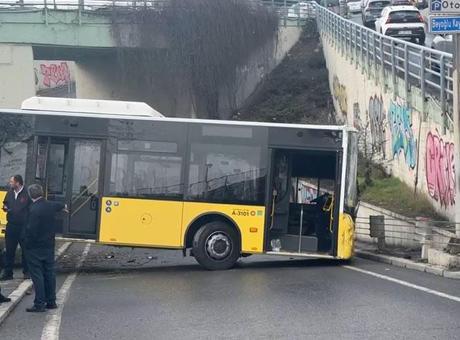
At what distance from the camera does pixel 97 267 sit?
1841 centimetres

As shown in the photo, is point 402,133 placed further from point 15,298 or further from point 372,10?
point 372,10

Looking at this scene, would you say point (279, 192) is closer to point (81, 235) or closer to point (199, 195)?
point (199, 195)

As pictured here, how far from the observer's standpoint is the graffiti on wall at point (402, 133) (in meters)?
24.2

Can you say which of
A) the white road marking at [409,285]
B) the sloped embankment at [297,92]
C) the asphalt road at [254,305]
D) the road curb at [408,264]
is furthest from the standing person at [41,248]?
the sloped embankment at [297,92]

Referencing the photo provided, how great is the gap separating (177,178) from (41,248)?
5.33 meters

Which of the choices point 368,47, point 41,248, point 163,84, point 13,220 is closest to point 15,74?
point 163,84

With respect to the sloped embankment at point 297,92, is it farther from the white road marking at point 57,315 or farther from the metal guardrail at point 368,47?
the white road marking at point 57,315

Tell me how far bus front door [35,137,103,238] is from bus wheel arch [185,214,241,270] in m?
1.93

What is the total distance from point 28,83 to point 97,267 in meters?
22.9

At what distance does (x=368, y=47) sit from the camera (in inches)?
1212

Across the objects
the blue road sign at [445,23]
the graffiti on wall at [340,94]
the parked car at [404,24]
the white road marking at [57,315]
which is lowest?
the white road marking at [57,315]

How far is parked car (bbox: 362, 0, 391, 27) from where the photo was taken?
4978cm

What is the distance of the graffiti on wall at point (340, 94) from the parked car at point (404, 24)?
321cm

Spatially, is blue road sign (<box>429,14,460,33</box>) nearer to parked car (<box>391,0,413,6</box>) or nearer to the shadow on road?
the shadow on road
